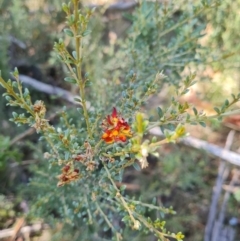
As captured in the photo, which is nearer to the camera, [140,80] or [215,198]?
[140,80]

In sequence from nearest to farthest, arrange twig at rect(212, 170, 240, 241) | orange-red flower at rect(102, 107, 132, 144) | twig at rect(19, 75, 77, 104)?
orange-red flower at rect(102, 107, 132, 144) → twig at rect(212, 170, 240, 241) → twig at rect(19, 75, 77, 104)

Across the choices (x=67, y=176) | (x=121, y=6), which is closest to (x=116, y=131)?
(x=67, y=176)

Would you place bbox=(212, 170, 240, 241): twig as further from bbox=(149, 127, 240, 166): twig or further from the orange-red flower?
the orange-red flower

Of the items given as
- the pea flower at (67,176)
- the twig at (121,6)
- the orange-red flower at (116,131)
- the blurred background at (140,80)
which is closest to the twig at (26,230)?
the blurred background at (140,80)

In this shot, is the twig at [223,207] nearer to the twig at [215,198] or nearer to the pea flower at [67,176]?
the twig at [215,198]

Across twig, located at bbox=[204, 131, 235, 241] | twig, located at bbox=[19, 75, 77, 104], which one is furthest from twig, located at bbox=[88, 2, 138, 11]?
twig, located at bbox=[204, 131, 235, 241]

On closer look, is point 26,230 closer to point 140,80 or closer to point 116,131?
point 140,80

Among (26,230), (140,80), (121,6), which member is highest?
(121,6)
